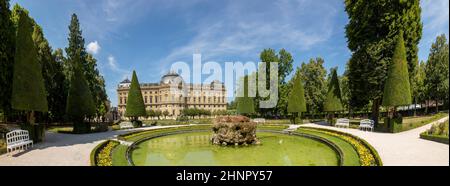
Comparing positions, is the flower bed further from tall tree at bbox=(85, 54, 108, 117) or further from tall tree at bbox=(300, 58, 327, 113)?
tall tree at bbox=(300, 58, 327, 113)

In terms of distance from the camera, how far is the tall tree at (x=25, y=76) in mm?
10633

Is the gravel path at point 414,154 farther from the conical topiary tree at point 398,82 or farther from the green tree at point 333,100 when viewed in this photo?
the green tree at point 333,100

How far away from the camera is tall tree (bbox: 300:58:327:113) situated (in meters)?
33.7

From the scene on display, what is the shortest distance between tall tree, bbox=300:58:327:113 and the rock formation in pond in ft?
75.1

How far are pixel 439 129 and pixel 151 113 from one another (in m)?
59.3

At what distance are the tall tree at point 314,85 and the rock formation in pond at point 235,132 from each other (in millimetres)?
22888

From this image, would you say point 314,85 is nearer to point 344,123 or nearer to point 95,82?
point 344,123

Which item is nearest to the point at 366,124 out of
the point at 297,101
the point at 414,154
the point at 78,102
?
the point at 414,154

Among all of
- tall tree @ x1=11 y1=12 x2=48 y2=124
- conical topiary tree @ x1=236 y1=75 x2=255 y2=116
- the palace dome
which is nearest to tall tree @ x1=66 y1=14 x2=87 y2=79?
tall tree @ x1=11 y1=12 x2=48 y2=124

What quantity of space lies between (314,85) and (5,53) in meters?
34.0

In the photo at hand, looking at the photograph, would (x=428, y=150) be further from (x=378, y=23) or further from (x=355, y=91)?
(x=378, y=23)

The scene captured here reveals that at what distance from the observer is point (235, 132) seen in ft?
41.8
